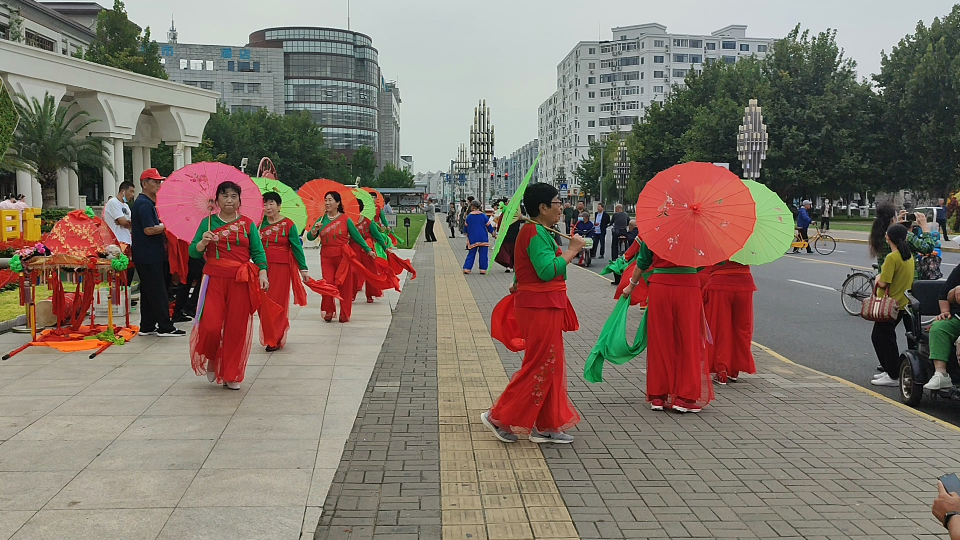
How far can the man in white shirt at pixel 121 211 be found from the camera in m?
10.5

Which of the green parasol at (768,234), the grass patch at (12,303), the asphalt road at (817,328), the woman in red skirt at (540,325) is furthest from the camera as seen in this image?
the grass patch at (12,303)

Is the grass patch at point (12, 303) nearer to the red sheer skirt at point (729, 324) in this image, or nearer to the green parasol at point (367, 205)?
the green parasol at point (367, 205)

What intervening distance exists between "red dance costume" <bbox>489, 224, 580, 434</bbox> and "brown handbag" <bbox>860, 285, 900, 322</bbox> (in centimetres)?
341


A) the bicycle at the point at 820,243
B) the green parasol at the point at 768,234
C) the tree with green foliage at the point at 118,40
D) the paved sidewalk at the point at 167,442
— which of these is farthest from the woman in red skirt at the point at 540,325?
the tree with green foliage at the point at 118,40

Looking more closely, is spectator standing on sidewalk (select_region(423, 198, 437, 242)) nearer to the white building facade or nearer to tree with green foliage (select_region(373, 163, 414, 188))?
tree with green foliage (select_region(373, 163, 414, 188))

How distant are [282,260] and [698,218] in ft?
16.2

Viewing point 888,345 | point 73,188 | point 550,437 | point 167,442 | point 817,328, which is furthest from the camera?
point 73,188

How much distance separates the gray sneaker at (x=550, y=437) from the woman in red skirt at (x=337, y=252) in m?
6.05

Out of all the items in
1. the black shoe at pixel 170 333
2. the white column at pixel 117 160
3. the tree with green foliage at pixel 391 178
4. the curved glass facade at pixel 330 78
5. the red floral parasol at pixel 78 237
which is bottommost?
the black shoe at pixel 170 333

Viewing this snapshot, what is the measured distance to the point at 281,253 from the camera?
908 cm

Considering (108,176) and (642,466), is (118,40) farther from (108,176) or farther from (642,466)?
(642,466)

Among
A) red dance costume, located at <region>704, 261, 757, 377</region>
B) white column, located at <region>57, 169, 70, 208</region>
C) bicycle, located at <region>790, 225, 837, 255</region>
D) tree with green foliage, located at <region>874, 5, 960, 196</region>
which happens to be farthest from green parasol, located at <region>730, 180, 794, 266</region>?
tree with green foliage, located at <region>874, 5, 960, 196</region>

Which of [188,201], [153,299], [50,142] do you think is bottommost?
[153,299]

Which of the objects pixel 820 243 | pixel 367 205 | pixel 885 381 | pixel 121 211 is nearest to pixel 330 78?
pixel 820 243
